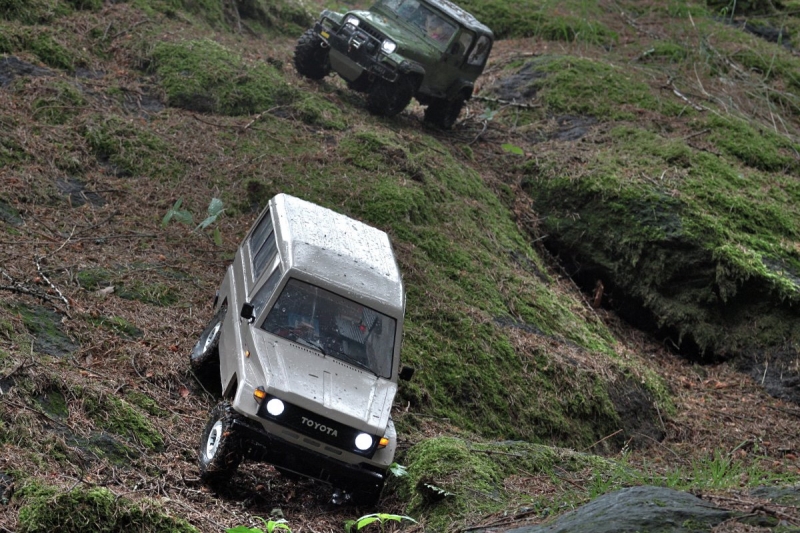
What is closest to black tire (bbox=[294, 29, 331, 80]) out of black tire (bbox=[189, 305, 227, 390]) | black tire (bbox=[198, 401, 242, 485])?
black tire (bbox=[189, 305, 227, 390])

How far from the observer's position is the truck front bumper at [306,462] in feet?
19.4

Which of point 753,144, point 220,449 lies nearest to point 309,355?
point 220,449

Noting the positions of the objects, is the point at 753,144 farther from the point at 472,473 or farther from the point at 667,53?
the point at 472,473

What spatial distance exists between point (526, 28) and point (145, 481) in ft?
53.1

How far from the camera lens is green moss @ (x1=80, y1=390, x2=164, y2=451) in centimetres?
604

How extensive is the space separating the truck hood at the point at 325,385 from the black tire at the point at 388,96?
296 inches

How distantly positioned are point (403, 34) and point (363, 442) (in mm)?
9116

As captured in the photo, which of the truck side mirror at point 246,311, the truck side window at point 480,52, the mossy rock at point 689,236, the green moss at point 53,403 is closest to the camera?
the green moss at point 53,403

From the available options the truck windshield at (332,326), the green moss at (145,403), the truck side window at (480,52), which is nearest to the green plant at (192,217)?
the green moss at (145,403)

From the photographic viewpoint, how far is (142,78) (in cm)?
1273

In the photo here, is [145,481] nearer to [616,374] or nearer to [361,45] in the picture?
[616,374]

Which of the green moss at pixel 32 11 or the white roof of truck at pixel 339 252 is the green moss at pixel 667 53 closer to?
the green moss at pixel 32 11

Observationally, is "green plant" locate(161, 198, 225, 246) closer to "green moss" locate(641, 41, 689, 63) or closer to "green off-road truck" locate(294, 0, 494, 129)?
"green off-road truck" locate(294, 0, 494, 129)

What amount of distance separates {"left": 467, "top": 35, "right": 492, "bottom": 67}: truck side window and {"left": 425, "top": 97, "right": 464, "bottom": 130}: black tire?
63 cm
